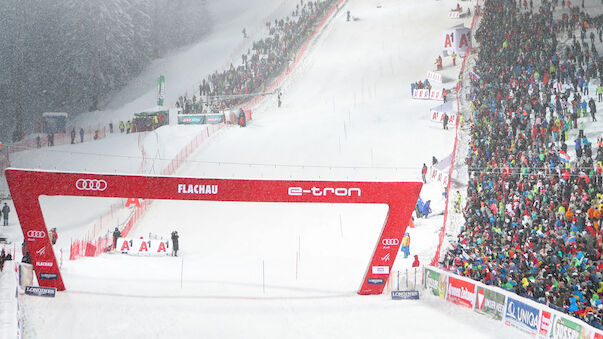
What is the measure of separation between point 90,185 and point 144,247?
25.6 feet

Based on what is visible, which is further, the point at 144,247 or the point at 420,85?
the point at 420,85

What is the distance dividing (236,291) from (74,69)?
141 ft

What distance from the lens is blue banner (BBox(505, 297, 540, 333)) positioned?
16.3 metres

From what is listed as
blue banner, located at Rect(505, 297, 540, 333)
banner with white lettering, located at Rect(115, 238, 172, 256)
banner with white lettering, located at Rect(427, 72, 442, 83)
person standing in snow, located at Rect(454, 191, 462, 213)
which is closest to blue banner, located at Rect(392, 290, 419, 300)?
blue banner, located at Rect(505, 297, 540, 333)

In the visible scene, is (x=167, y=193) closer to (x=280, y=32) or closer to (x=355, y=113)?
(x=355, y=113)

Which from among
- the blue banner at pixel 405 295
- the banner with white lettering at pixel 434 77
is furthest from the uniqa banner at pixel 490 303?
the banner with white lettering at pixel 434 77

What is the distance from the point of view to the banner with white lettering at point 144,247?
2770 cm

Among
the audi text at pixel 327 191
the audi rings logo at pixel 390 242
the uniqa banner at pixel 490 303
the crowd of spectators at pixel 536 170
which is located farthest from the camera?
the audi rings logo at pixel 390 242

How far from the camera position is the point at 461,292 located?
1944 cm

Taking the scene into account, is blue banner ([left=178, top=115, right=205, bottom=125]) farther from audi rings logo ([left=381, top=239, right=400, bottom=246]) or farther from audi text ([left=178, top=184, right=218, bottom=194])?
audi rings logo ([left=381, top=239, right=400, bottom=246])

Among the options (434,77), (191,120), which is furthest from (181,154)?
(434,77)

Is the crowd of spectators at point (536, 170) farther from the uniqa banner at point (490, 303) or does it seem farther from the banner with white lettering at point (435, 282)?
the banner with white lettering at point (435, 282)

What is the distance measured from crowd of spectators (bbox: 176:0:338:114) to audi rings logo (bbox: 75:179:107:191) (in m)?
26.6

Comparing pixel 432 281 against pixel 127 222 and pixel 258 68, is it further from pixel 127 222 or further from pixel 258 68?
pixel 258 68
